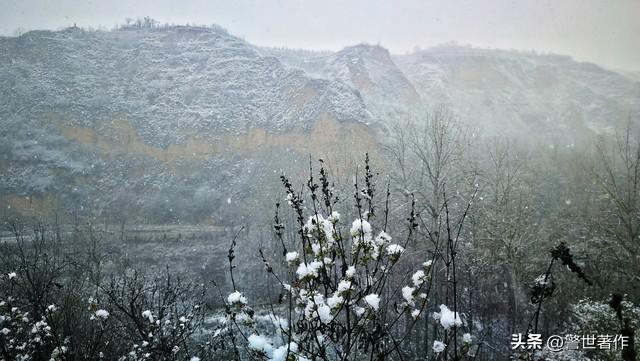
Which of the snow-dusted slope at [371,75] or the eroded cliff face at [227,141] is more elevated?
the snow-dusted slope at [371,75]

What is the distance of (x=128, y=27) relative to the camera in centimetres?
5669

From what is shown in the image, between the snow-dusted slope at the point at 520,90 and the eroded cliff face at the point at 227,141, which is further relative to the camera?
the snow-dusted slope at the point at 520,90

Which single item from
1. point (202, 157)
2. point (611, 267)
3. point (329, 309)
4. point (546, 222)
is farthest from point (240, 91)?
point (329, 309)

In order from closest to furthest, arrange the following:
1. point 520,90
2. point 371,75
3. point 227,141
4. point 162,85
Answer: point 227,141 < point 162,85 < point 371,75 < point 520,90

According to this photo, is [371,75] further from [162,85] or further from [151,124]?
[151,124]

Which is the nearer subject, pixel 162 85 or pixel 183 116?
pixel 183 116

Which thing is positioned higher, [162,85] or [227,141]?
[162,85]

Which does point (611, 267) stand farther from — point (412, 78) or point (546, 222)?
point (412, 78)

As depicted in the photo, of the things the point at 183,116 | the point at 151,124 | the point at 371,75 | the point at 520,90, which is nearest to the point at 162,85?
the point at 183,116

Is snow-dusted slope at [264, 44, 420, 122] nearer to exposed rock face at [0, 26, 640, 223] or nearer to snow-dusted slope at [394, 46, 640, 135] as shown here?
exposed rock face at [0, 26, 640, 223]

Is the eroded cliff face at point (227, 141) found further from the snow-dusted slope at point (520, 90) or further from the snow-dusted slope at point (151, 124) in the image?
the snow-dusted slope at point (520, 90)

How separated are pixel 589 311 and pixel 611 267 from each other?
5610mm

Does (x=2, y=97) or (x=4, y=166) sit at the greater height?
(x=2, y=97)

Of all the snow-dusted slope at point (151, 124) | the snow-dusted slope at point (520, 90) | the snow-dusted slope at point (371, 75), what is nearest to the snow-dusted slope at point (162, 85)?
the snow-dusted slope at point (151, 124)
